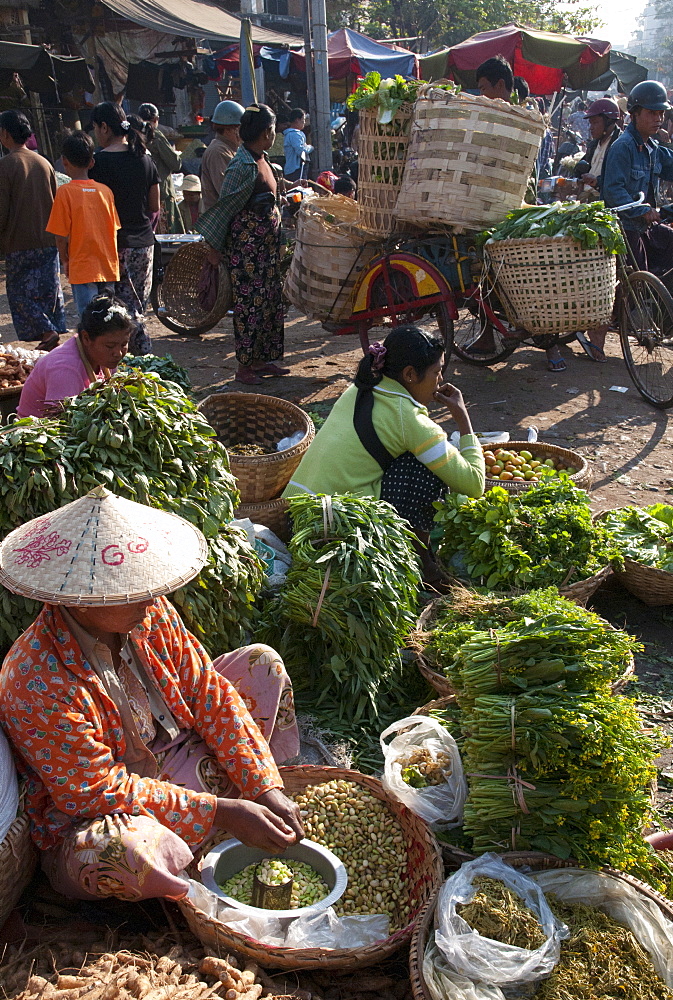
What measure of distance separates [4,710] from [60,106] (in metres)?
13.9

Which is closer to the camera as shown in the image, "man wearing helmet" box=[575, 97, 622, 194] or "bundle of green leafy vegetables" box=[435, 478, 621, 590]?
"bundle of green leafy vegetables" box=[435, 478, 621, 590]

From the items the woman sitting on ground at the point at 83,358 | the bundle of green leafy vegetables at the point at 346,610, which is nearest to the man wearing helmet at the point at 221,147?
the woman sitting on ground at the point at 83,358

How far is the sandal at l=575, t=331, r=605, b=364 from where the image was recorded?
23.1ft

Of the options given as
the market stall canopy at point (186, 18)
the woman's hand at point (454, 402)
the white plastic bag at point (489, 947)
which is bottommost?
the white plastic bag at point (489, 947)

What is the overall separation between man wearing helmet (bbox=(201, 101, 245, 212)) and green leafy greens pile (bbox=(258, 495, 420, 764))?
4.91 metres

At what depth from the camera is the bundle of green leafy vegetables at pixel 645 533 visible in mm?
3684

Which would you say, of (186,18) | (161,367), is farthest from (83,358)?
(186,18)

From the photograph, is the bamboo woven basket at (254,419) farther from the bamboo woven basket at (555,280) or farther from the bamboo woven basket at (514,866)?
the bamboo woven basket at (514,866)

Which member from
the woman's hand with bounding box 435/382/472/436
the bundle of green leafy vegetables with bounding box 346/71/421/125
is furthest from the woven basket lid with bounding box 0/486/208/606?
the bundle of green leafy vegetables with bounding box 346/71/421/125

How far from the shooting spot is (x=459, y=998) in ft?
5.98

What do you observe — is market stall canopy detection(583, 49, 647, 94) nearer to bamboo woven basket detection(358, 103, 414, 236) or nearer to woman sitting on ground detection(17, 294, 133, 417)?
bamboo woven basket detection(358, 103, 414, 236)

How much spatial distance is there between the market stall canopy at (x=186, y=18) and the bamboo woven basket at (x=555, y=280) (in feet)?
36.2

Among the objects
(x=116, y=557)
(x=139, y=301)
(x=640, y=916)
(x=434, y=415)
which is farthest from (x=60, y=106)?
(x=640, y=916)

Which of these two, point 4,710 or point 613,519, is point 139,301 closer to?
point 613,519
